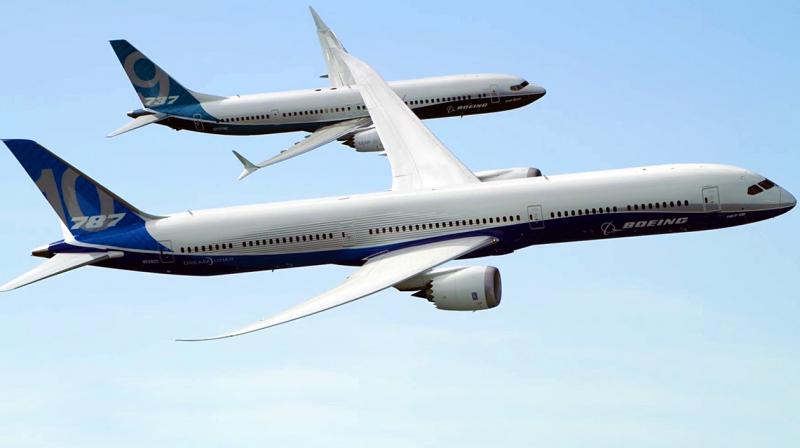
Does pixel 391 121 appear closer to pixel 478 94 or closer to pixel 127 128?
pixel 478 94

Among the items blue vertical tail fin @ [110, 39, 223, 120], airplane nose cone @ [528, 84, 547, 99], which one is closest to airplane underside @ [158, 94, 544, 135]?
blue vertical tail fin @ [110, 39, 223, 120]

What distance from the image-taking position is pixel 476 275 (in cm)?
4759

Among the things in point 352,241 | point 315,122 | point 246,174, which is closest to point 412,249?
point 352,241

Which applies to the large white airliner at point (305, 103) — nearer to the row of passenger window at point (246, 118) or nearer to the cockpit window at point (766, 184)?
the row of passenger window at point (246, 118)

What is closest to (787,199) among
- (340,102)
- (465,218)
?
(465,218)

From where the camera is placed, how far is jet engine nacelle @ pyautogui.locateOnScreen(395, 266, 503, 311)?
155 ft

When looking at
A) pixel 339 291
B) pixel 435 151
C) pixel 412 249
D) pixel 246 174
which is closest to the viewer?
pixel 339 291

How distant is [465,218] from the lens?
5119 cm

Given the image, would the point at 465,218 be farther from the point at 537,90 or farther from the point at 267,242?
the point at 537,90

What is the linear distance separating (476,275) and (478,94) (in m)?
31.4

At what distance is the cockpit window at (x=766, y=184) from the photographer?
2053 inches

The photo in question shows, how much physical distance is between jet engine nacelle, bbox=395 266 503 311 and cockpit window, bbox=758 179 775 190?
42.3ft

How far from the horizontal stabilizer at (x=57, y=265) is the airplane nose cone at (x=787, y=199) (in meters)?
28.9

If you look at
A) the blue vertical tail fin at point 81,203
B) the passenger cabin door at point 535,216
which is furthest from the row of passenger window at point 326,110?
the passenger cabin door at point 535,216
